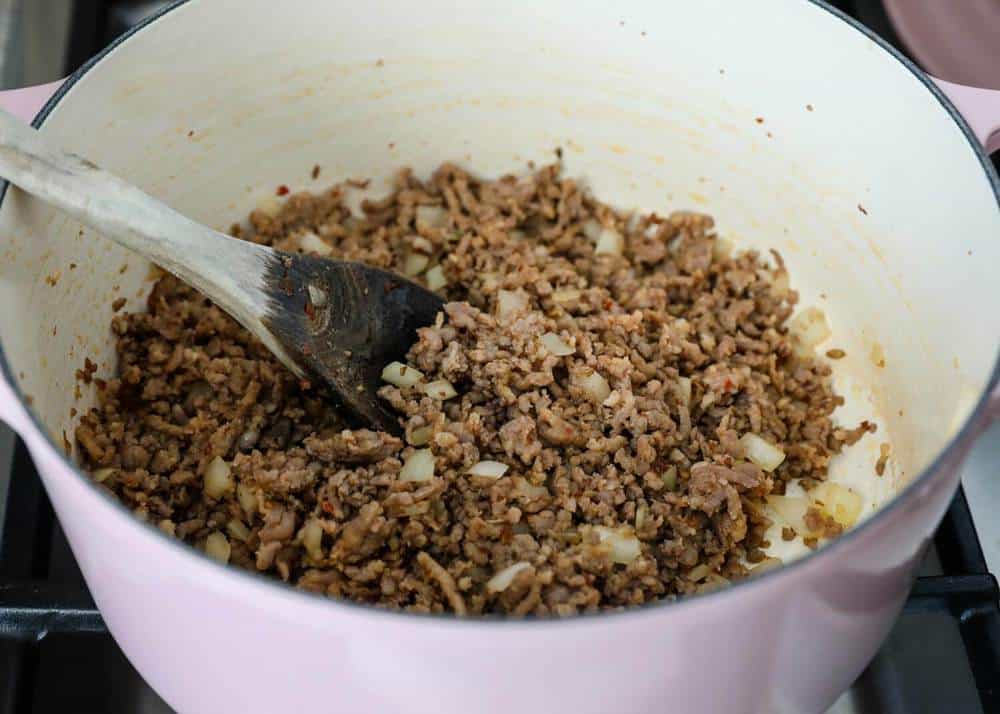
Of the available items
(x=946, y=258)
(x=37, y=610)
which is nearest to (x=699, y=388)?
(x=946, y=258)

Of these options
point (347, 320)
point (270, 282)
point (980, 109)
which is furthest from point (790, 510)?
point (270, 282)

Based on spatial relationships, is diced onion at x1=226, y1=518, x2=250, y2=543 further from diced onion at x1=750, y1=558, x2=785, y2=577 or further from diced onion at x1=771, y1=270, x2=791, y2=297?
diced onion at x1=771, y1=270, x2=791, y2=297

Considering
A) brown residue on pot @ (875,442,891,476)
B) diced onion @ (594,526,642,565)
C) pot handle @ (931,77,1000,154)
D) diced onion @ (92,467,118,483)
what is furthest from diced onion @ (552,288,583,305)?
diced onion @ (92,467,118,483)

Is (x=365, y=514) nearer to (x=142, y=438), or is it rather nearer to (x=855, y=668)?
(x=142, y=438)

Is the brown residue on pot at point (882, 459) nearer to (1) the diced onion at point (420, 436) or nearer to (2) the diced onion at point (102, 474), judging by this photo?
(1) the diced onion at point (420, 436)

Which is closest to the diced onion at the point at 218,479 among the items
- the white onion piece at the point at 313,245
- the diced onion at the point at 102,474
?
the diced onion at the point at 102,474

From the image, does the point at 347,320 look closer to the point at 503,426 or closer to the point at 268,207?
the point at 503,426
